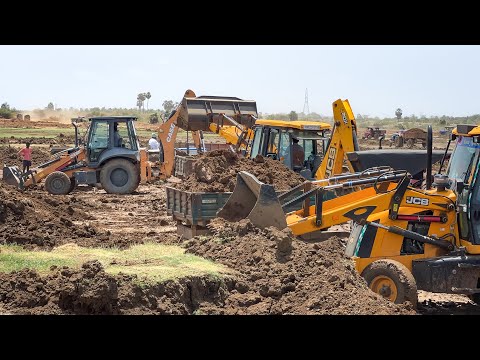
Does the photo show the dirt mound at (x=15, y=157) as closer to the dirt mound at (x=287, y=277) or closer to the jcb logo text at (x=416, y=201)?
the dirt mound at (x=287, y=277)

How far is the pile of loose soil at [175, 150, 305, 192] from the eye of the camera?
13.3 m

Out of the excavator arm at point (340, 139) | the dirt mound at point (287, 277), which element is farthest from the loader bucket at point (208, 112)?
the dirt mound at point (287, 277)

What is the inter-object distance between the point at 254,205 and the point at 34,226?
14.2 ft

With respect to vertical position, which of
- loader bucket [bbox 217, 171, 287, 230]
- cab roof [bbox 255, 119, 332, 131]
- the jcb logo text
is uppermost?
cab roof [bbox 255, 119, 332, 131]

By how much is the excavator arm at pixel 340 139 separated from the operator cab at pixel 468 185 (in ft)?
18.8

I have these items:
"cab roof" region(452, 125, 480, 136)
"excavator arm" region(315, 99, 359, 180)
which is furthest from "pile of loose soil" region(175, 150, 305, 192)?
"cab roof" region(452, 125, 480, 136)

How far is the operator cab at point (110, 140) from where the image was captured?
21828mm

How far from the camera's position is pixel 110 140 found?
22.1 metres

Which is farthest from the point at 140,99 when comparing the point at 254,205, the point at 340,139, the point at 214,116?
the point at 254,205

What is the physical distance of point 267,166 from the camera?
14289 mm

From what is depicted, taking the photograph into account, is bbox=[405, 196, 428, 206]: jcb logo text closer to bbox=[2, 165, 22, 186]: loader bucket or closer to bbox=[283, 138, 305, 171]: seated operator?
bbox=[283, 138, 305, 171]: seated operator

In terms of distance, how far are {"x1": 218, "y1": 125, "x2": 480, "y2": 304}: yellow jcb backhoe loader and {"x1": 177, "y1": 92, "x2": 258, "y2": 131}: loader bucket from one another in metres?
12.9

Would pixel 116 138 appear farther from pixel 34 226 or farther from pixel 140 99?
pixel 140 99

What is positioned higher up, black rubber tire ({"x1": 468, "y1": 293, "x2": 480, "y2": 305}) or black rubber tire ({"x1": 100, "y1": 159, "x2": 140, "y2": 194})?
black rubber tire ({"x1": 100, "y1": 159, "x2": 140, "y2": 194})
